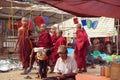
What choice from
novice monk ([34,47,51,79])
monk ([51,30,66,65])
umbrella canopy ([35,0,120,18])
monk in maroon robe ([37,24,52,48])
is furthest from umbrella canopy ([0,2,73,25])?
umbrella canopy ([35,0,120,18])

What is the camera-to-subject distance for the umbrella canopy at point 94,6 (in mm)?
4902

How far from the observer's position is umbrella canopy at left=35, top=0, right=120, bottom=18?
4.90 m

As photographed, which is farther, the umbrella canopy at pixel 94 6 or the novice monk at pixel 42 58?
the novice monk at pixel 42 58

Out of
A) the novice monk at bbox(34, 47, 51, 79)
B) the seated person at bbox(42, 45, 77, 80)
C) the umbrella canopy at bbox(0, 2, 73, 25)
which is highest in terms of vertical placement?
the umbrella canopy at bbox(0, 2, 73, 25)

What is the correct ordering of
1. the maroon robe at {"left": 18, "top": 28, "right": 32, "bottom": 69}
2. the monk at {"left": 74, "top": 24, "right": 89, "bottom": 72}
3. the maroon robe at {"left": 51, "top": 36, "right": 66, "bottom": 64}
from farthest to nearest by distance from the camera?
1. the monk at {"left": 74, "top": 24, "right": 89, "bottom": 72}
2. the maroon robe at {"left": 18, "top": 28, "right": 32, "bottom": 69}
3. the maroon robe at {"left": 51, "top": 36, "right": 66, "bottom": 64}

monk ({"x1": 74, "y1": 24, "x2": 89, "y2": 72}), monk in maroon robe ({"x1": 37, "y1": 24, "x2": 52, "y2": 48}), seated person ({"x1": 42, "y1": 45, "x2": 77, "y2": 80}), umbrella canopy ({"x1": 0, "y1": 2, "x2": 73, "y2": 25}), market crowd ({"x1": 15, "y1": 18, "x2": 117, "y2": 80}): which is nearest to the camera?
seated person ({"x1": 42, "y1": 45, "x2": 77, "y2": 80})

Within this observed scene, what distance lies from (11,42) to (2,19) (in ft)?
6.65

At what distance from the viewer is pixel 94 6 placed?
17.2 feet

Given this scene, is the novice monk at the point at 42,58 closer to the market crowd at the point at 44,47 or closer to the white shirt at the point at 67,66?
the market crowd at the point at 44,47

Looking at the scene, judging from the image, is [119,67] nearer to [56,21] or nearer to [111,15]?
[111,15]

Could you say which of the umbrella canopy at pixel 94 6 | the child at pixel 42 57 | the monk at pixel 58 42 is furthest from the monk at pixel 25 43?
the umbrella canopy at pixel 94 6

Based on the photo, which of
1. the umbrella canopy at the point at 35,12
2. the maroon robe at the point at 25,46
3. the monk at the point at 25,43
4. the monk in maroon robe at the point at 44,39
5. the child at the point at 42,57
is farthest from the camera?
the umbrella canopy at the point at 35,12

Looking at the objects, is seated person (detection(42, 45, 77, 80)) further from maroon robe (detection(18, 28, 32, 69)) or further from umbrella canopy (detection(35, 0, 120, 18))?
maroon robe (detection(18, 28, 32, 69))

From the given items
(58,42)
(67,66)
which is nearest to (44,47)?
(58,42)
